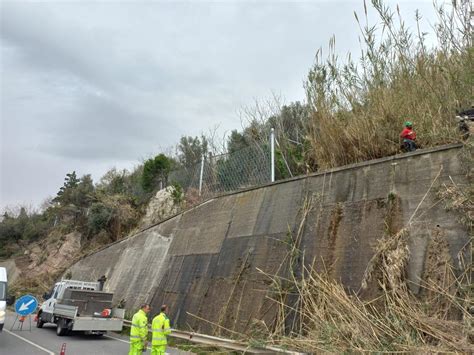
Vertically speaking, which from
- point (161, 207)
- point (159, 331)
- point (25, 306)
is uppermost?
point (161, 207)

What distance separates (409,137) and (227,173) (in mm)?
8793

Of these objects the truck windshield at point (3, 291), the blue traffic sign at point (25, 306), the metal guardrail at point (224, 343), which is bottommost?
the blue traffic sign at point (25, 306)

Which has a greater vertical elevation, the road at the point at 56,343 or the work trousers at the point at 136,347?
the work trousers at the point at 136,347

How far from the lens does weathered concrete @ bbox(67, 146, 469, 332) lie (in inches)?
321

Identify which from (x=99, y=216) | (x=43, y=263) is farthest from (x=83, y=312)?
(x=43, y=263)

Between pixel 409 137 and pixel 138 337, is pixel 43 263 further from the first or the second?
pixel 409 137

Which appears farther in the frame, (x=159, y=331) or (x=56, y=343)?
(x=56, y=343)

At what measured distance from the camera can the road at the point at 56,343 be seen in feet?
33.6

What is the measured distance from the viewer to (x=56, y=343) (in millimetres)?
11891

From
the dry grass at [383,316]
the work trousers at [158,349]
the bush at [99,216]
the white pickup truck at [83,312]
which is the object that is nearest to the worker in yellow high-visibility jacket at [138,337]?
the work trousers at [158,349]

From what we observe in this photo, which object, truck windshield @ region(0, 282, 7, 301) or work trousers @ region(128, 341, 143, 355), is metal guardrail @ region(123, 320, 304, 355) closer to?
work trousers @ region(128, 341, 143, 355)

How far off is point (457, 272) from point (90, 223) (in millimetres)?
24218

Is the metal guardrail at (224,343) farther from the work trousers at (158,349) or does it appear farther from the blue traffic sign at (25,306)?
the blue traffic sign at (25,306)

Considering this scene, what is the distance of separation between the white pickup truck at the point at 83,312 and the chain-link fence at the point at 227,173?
5.85 metres
